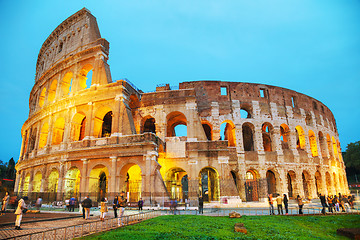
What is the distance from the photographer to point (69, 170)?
21.1m

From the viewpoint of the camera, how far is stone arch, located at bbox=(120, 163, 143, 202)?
19.0 metres

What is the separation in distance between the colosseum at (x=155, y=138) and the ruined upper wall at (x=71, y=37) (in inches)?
5.8

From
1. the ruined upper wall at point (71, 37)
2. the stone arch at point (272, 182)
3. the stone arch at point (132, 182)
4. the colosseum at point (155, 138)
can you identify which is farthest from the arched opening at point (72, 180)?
the stone arch at point (272, 182)

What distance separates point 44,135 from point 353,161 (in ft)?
174

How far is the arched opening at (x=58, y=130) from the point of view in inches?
935

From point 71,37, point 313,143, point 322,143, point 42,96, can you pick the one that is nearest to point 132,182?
point 42,96

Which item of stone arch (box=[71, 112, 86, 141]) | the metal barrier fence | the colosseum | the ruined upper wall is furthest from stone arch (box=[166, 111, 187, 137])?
the metal barrier fence

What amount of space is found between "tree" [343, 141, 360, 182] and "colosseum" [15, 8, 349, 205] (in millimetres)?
18483

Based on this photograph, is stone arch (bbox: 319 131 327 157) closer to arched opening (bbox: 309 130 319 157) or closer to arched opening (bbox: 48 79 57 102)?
arched opening (bbox: 309 130 319 157)

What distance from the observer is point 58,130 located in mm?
24203

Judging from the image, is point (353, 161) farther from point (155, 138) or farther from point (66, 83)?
point (66, 83)

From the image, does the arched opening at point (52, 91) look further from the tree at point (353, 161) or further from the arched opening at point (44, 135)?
the tree at point (353, 161)

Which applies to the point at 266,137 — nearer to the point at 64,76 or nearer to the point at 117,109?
the point at 117,109

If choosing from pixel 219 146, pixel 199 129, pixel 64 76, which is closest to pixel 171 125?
pixel 199 129
